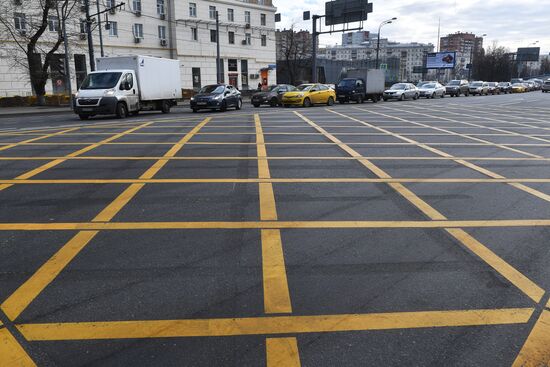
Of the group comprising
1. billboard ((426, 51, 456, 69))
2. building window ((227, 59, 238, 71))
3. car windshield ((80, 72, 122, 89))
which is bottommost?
car windshield ((80, 72, 122, 89))

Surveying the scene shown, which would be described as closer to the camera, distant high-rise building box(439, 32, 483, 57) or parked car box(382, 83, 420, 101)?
parked car box(382, 83, 420, 101)

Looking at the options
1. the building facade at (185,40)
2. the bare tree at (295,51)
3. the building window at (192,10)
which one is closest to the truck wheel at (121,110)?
the building facade at (185,40)

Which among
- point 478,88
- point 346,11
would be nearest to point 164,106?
point 346,11

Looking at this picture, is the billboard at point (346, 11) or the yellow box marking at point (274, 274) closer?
the yellow box marking at point (274, 274)

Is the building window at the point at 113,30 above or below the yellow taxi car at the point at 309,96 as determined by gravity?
above

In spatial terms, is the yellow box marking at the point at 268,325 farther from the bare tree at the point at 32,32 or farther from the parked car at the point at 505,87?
the parked car at the point at 505,87

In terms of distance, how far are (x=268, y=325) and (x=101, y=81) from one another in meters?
19.1

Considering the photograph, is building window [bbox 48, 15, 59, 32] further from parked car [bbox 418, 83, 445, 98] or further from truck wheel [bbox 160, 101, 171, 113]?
parked car [bbox 418, 83, 445, 98]

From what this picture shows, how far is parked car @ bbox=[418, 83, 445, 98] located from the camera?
44.3 m

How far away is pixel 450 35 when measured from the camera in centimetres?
15038

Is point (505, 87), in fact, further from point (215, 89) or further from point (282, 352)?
point (282, 352)

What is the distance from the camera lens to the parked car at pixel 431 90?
44.3 meters

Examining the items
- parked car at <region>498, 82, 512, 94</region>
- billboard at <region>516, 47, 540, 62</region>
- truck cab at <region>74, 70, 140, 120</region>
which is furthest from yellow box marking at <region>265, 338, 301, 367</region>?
billboard at <region>516, 47, 540, 62</region>

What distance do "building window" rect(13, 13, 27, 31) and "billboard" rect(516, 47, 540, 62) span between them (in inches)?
4101
